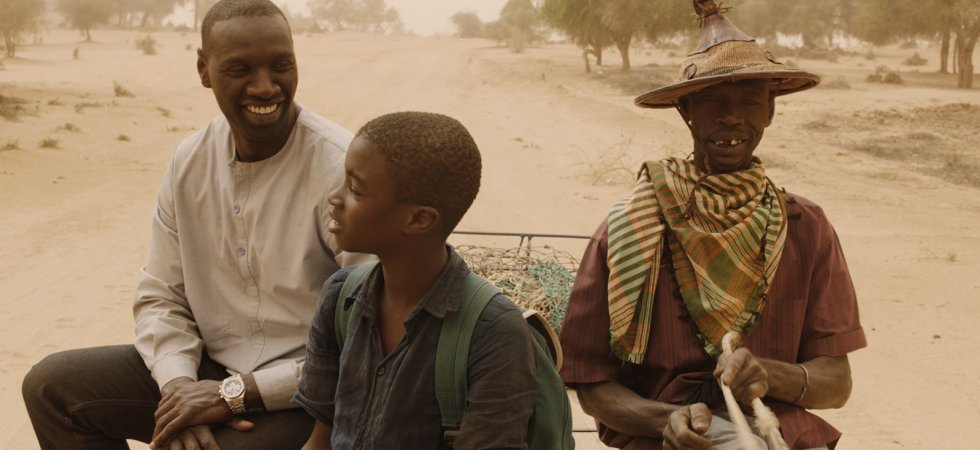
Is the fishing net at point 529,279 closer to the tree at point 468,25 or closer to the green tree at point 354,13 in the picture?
the tree at point 468,25

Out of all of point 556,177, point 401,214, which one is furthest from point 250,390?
point 556,177

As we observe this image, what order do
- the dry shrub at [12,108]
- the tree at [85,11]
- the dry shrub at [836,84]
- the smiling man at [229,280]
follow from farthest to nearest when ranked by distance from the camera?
the tree at [85,11] < the dry shrub at [836,84] < the dry shrub at [12,108] < the smiling man at [229,280]

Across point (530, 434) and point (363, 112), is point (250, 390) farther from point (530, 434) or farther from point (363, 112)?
point (363, 112)

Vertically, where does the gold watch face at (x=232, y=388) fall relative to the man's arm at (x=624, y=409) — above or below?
above

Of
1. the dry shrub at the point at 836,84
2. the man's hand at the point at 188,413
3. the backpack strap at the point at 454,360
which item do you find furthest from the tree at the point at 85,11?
the backpack strap at the point at 454,360

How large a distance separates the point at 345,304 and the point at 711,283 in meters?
0.95

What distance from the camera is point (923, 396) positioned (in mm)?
5109

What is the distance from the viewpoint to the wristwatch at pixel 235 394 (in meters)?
2.53

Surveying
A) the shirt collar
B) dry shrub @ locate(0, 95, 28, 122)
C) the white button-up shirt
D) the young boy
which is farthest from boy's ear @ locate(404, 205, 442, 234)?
dry shrub @ locate(0, 95, 28, 122)

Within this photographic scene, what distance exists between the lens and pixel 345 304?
7.47 feet

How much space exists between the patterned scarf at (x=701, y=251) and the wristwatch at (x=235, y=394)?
1015mm

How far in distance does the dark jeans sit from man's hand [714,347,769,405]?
1.14 m

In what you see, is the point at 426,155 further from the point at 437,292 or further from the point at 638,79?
the point at 638,79

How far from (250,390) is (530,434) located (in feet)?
2.73
